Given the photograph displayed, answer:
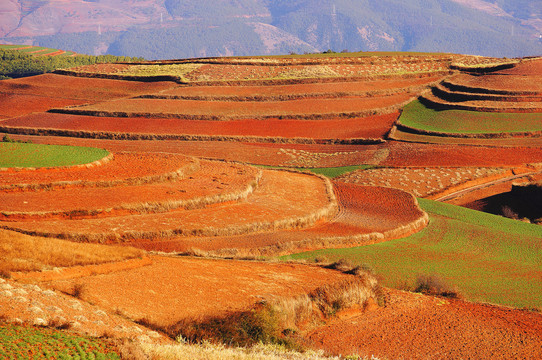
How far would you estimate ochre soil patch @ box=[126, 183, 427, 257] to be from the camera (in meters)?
19.1

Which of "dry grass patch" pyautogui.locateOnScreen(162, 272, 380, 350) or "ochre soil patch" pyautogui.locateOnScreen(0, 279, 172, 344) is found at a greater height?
"ochre soil patch" pyautogui.locateOnScreen(0, 279, 172, 344)

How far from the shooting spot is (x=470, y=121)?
4959 centimetres

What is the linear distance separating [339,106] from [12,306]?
1895 inches

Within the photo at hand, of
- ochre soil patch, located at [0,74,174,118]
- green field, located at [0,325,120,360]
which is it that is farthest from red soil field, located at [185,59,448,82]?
green field, located at [0,325,120,360]

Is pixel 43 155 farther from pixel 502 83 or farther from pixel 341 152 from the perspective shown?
pixel 502 83

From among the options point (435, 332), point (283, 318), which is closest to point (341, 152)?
point (435, 332)

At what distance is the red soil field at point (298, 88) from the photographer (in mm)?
61125

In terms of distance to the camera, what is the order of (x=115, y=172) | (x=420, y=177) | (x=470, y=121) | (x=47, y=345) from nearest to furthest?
(x=47, y=345), (x=115, y=172), (x=420, y=177), (x=470, y=121)

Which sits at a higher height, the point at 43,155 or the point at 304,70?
the point at 304,70

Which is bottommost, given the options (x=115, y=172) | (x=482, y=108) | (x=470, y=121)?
(x=115, y=172)

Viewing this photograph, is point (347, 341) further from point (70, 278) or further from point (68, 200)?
point (68, 200)

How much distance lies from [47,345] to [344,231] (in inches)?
600

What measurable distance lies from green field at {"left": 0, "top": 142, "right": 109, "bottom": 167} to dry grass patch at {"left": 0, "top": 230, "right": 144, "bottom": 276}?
11.9m

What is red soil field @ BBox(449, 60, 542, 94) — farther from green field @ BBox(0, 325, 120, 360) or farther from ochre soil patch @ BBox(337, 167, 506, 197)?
green field @ BBox(0, 325, 120, 360)
